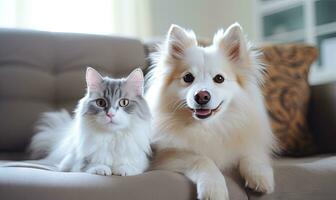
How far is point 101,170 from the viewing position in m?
1.04

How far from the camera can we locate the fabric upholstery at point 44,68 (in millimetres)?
1657

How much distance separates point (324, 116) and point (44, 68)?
120 cm

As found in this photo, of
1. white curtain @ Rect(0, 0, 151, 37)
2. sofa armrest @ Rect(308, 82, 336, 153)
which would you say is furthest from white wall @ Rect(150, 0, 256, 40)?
sofa armrest @ Rect(308, 82, 336, 153)

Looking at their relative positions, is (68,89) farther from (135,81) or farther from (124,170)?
(124,170)

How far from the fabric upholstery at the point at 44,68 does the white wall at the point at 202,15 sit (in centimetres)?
111

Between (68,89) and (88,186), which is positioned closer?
(88,186)

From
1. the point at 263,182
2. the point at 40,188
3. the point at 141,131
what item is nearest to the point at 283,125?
the point at 263,182

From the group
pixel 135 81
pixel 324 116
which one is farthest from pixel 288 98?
pixel 135 81

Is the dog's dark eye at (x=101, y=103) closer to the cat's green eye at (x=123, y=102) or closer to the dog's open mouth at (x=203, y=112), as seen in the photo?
the cat's green eye at (x=123, y=102)

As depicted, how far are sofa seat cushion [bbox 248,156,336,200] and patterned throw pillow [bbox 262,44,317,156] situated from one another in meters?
0.45

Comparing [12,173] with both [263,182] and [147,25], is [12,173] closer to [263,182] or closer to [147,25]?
[263,182]

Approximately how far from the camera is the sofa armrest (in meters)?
1.71

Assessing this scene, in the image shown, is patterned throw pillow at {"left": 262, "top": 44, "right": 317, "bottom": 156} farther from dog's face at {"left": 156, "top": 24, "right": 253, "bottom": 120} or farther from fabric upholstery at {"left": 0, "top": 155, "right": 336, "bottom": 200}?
fabric upholstery at {"left": 0, "top": 155, "right": 336, "bottom": 200}

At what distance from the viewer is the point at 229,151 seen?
132cm
